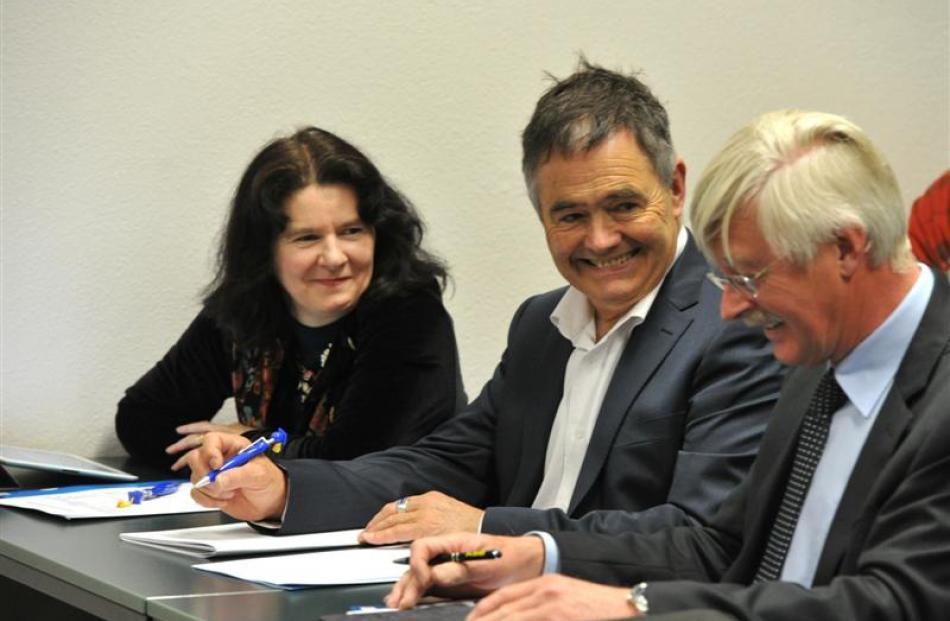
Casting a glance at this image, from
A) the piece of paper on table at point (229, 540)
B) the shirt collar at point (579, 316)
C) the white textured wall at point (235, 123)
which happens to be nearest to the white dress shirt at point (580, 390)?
the shirt collar at point (579, 316)

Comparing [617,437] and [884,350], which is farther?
[617,437]

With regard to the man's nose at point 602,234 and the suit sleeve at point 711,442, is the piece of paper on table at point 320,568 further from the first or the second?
the man's nose at point 602,234

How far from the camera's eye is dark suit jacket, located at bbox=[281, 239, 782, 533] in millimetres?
2371

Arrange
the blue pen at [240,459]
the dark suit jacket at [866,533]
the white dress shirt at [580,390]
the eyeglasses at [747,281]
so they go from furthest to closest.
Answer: the white dress shirt at [580,390], the blue pen at [240,459], the eyeglasses at [747,281], the dark suit jacket at [866,533]

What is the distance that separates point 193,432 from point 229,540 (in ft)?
3.42

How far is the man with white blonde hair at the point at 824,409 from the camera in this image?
165 centimetres

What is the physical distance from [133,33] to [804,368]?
2175 millimetres

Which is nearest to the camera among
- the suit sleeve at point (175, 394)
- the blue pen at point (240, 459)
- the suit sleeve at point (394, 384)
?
the blue pen at point (240, 459)

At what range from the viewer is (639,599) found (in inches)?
68.5

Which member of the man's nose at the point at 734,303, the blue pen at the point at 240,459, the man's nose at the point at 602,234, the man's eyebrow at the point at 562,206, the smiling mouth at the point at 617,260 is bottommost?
the blue pen at the point at 240,459

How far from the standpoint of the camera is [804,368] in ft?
6.74

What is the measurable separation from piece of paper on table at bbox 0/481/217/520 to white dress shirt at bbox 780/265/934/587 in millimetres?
1332

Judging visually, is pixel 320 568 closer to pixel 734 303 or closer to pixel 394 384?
pixel 734 303

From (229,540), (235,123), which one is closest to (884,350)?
(229,540)
